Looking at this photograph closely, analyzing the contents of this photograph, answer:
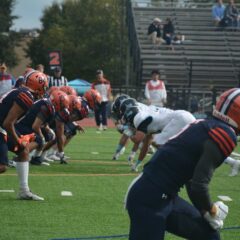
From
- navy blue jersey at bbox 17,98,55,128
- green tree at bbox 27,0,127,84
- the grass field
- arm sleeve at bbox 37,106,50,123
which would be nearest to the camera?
the grass field

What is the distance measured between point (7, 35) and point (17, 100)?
175ft

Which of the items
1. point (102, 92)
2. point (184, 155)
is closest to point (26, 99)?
point (184, 155)

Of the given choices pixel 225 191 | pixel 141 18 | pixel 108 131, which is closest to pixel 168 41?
pixel 141 18

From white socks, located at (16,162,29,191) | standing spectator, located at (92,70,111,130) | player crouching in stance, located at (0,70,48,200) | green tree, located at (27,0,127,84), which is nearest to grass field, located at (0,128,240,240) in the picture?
white socks, located at (16,162,29,191)

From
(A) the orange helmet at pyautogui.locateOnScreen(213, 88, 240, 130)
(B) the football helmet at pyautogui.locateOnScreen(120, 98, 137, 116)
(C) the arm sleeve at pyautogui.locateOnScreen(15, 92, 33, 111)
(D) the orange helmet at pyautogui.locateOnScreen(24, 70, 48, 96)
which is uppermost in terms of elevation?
(A) the orange helmet at pyautogui.locateOnScreen(213, 88, 240, 130)

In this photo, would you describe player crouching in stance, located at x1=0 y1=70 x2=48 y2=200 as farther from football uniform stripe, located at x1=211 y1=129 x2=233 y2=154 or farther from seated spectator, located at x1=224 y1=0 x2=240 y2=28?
seated spectator, located at x1=224 y1=0 x2=240 y2=28

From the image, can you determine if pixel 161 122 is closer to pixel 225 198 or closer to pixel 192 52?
pixel 225 198

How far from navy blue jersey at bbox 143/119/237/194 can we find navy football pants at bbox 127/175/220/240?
2.9 inches

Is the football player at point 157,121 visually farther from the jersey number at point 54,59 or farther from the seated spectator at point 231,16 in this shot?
the seated spectator at point 231,16

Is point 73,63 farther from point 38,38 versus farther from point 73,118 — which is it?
point 73,118

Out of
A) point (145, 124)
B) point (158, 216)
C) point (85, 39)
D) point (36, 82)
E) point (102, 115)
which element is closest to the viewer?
point (158, 216)

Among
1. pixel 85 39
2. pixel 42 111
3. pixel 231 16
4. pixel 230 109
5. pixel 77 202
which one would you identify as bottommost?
pixel 85 39

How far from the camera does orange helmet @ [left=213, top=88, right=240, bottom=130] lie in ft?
17.1

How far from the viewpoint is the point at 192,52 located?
3341 centimetres
